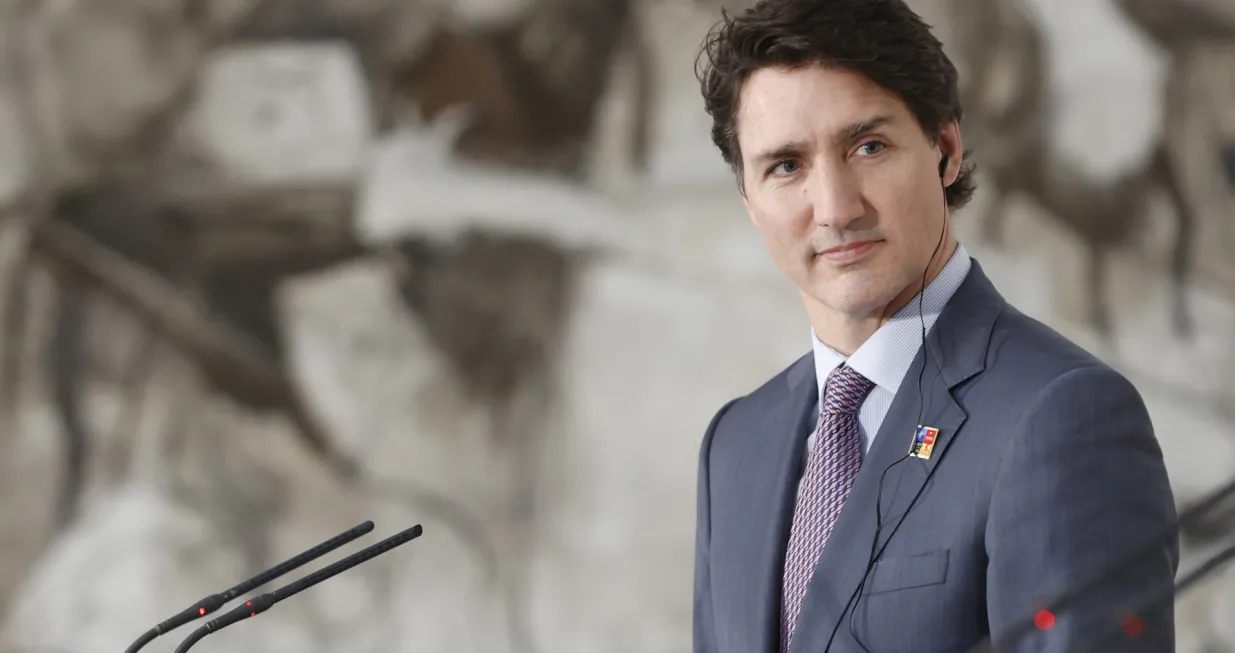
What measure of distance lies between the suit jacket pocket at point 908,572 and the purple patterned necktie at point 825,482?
0.14 meters

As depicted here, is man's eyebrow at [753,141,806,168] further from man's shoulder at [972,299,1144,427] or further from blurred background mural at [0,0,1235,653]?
blurred background mural at [0,0,1235,653]

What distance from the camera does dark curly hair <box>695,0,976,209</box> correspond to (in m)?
1.52

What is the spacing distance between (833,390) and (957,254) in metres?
0.23

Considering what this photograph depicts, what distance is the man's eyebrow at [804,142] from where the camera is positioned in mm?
1513

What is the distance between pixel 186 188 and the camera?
5.07 meters

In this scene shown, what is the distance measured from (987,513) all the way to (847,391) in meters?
0.30

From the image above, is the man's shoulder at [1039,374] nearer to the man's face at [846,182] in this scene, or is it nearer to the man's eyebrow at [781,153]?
the man's face at [846,182]

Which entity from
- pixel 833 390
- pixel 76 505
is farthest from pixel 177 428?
pixel 833 390

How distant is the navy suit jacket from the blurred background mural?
2.76 metres

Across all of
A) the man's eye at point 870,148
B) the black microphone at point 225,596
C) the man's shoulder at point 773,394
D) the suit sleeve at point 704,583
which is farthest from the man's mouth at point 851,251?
the black microphone at point 225,596

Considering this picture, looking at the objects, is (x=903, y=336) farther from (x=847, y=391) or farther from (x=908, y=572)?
(x=908, y=572)

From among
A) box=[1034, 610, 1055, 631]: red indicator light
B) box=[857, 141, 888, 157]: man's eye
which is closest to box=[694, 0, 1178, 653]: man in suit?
box=[857, 141, 888, 157]: man's eye

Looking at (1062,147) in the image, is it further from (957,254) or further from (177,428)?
(177,428)

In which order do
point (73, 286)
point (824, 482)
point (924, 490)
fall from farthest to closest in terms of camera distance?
point (73, 286)
point (824, 482)
point (924, 490)
